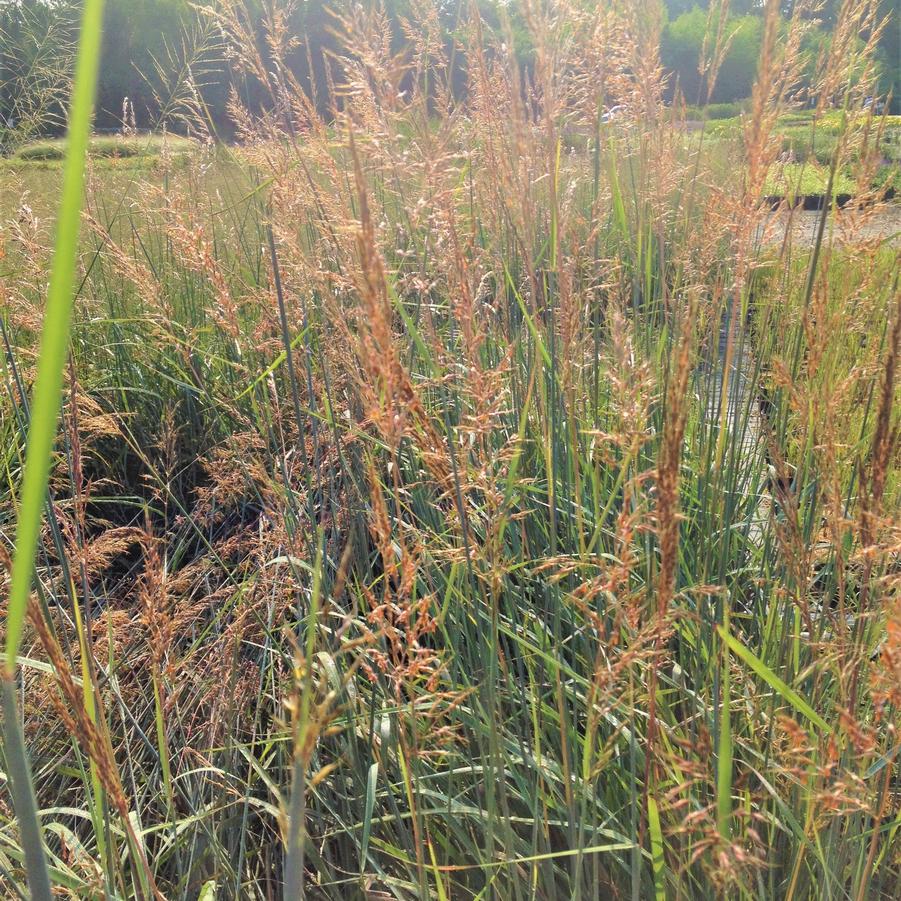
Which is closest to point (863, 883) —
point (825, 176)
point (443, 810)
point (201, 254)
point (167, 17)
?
point (443, 810)

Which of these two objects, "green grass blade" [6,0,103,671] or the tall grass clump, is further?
the tall grass clump

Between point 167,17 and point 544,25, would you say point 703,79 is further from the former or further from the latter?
point 167,17

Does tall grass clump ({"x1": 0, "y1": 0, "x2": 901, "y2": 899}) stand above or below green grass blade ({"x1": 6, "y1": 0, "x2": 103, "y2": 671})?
below

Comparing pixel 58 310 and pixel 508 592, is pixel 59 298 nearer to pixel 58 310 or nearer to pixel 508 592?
pixel 58 310

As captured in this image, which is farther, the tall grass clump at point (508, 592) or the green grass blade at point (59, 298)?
the tall grass clump at point (508, 592)

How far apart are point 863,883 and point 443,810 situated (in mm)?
474

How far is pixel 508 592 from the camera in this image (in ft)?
4.03

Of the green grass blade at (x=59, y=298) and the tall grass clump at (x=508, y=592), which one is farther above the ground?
the green grass blade at (x=59, y=298)

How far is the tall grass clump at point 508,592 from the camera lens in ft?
2.42

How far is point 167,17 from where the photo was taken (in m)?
10.5

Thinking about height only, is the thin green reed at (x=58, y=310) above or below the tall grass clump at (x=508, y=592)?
above

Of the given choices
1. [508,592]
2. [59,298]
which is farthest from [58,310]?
[508,592]

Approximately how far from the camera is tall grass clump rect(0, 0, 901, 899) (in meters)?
0.74

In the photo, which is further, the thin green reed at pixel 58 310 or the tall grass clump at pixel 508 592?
the tall grass clump at pixel 508 592
